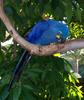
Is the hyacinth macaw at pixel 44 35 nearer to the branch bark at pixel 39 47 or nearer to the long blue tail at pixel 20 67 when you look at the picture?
Answer: the long blue tail at pixel 20 67

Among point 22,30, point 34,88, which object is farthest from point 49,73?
point 22,30

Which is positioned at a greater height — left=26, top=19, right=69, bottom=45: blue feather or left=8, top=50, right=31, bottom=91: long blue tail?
left=26, top=19, right=69, bottom=45: blue feather

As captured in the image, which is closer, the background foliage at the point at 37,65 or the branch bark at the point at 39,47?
the branch bark at the point at 39,47

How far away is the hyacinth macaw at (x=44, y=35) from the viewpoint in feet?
5.07

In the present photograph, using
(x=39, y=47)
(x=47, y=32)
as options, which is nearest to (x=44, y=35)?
(x=47, y=32)

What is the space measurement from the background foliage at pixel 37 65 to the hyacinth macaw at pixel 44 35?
47 millimetres

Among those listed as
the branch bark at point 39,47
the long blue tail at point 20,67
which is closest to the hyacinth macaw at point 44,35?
the long blue tail at point 20,67

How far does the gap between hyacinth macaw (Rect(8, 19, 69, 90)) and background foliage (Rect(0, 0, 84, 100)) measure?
0.05m

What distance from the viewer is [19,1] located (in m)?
1.71

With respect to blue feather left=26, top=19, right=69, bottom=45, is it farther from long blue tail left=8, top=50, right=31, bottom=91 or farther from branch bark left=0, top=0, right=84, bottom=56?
branch bark left=0, top=0, right=84, bottom=56

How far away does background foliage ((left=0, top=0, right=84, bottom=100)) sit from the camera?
1567 mm

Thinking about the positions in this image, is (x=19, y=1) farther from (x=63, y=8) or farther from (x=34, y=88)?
(x=34, y=88)

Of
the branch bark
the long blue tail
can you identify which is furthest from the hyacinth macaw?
the branch bark

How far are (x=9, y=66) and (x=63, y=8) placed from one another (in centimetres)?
44
